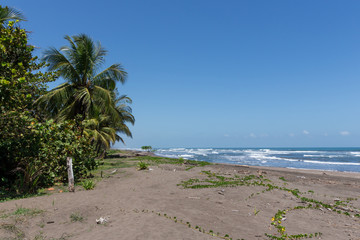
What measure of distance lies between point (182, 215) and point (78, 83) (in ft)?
41.9

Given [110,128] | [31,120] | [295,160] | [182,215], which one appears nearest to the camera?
[182,215]

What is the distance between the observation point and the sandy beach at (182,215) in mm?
5043

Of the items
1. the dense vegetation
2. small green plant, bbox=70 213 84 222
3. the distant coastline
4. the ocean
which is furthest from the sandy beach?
the ocean

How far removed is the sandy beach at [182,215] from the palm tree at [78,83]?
6889 millimetres

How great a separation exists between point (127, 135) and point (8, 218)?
956 inches

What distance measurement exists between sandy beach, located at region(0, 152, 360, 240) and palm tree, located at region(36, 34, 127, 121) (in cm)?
689

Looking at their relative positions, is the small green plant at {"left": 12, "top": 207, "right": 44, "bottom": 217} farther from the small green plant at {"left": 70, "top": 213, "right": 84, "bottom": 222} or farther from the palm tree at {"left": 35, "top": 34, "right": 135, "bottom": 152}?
the palm tree at {"left": 35, "top": 34, "right": 135, "bottom": 152}

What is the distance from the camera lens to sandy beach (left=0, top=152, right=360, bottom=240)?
5043 mm

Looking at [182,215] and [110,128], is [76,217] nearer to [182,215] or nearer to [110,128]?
[182,215]

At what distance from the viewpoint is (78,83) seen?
15266mm

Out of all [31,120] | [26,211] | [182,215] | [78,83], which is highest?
[78,83]

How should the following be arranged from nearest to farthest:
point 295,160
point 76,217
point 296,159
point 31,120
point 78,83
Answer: point 76,217 < point 31,120 < point 78,83 < point 295,160 < point 296,159

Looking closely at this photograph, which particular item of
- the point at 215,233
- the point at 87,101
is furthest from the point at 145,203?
the point at 87,101

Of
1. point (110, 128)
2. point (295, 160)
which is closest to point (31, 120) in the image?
point (110, 128)
